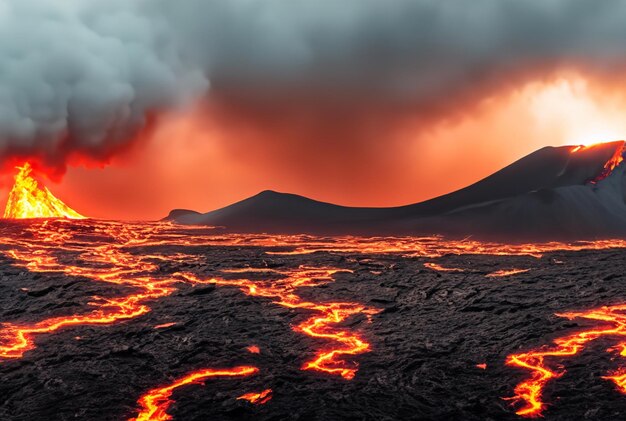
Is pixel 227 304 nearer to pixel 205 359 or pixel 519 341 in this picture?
pixel 205 359

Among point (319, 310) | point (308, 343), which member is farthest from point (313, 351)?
point (319, 310)

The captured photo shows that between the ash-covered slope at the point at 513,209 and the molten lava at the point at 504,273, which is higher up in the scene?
the ash-covered slope at the point at 513,209

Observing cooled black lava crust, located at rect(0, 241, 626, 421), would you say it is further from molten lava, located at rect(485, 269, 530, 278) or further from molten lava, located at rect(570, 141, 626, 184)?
molten lava, located at rect(570, 141, 626, 184)

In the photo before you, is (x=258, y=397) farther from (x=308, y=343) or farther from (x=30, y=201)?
(x=30, y=201)

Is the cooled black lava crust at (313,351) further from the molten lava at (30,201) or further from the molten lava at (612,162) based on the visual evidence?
the molten lava at (612,162)

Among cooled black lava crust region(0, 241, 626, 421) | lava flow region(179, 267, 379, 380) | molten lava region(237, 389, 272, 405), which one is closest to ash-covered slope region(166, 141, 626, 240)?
lava flow region(179, 267, 379, 380)

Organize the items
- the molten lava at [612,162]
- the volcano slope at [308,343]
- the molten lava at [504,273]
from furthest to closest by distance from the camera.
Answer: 1. the molten lava at [612,162]
2. the molten lava at [504,273]
3. the volcano slope at [308,343]

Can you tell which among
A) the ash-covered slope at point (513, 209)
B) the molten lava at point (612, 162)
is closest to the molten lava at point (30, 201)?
the ash-covered slope at point (513, 209)

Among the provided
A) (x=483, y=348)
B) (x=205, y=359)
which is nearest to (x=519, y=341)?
(x=483, y=348)
